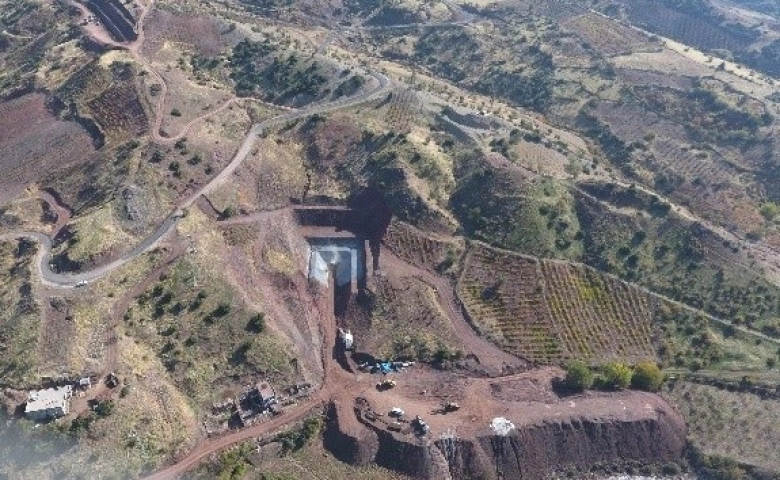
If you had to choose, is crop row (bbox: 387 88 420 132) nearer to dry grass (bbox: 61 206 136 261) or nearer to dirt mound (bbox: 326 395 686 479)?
dry grass (bbox: 61 206 136 261)

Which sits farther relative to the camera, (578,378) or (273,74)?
(273,74)

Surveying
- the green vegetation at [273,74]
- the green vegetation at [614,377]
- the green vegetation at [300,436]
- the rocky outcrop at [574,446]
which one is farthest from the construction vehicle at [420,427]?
the green vegetation at [273,74]

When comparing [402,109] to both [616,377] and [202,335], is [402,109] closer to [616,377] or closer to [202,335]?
[202,335]

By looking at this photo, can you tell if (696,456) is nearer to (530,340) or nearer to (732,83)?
(530,340)

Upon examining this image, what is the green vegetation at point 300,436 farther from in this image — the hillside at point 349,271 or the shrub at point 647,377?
the shrub at point 647,377

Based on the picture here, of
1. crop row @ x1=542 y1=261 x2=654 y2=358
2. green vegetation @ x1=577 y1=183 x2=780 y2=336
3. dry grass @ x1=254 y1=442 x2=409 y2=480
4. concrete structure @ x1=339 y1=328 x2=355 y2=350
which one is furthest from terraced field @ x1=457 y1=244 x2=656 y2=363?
dry grass @ x1=254 y1=442 x2=409 y2=480

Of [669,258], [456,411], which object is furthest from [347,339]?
[669,258]

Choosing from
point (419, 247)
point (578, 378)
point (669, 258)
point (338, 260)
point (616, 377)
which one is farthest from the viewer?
point (669, 258)
